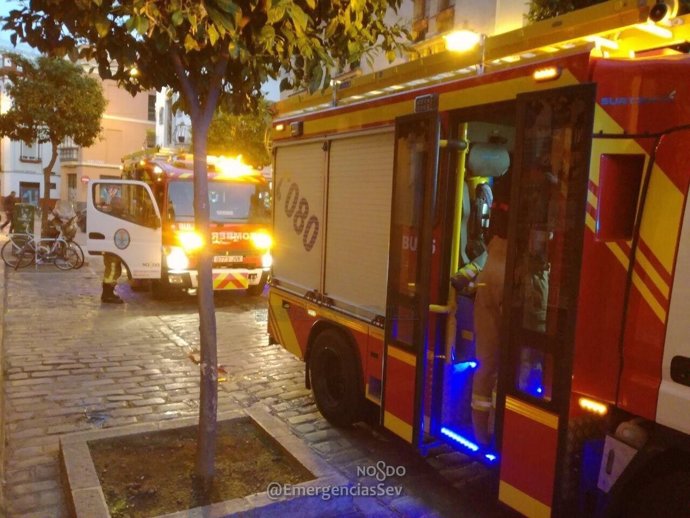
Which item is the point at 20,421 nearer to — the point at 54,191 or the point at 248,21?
the point at 248,21

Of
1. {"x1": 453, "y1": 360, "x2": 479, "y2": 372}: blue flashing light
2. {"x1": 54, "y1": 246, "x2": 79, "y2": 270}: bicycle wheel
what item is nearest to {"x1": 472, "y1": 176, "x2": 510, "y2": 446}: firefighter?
{"x1": 453, "y1": 360, "x2": 479, "y2": 372}: blue flashing light

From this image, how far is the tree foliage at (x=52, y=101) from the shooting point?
1686 centimetres

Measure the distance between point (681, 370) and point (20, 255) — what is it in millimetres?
14360

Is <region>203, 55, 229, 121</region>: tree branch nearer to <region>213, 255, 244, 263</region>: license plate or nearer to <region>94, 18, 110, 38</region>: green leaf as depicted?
<region>94, 18, 110, 38</region>: green leaf

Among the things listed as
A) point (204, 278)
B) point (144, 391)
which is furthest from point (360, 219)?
point (144, 391)

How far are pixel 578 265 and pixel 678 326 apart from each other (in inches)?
19.3

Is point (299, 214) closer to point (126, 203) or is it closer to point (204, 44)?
point (204, 44)

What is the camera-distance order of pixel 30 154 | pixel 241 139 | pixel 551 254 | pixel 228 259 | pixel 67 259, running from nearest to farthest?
pixel 551 254 → pixel 228 259 → pixel 67 259 → pixel 241 139 → pixel 30 154

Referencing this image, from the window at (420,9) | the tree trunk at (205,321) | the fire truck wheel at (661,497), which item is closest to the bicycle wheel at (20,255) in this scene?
the window at (420,9)

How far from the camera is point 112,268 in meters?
10.5

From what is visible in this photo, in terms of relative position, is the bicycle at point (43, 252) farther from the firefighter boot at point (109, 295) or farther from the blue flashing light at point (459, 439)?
the blue flashing light at point (459, 439)

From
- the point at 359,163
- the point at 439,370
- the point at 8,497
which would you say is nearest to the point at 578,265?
the point at 439,370

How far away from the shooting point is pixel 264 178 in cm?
1188

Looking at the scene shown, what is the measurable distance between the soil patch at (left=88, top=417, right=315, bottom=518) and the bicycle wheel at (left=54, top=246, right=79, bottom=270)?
1126 cm
